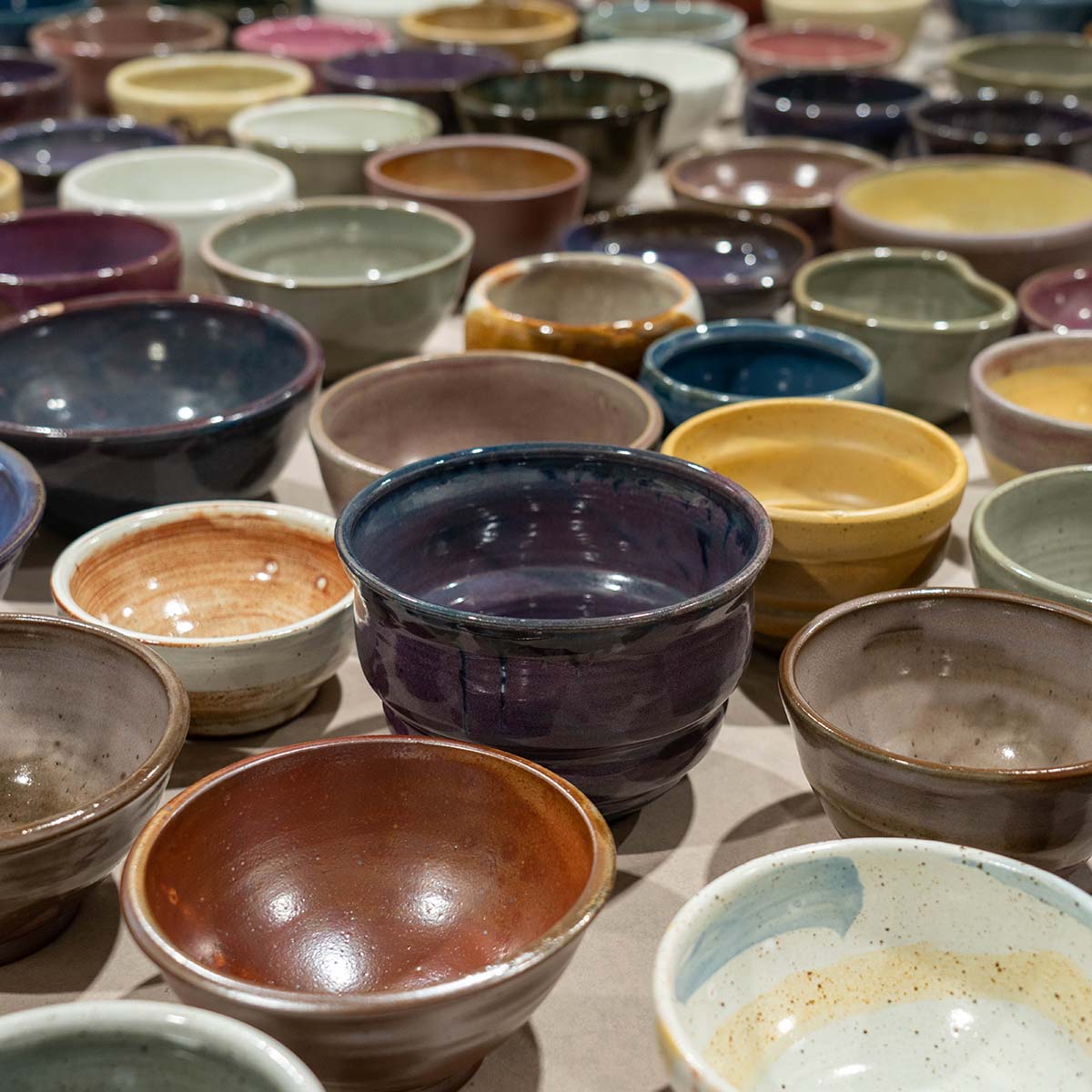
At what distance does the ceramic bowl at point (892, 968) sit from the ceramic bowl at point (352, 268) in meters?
1.33

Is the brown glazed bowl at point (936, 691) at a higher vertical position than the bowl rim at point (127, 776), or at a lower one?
lower

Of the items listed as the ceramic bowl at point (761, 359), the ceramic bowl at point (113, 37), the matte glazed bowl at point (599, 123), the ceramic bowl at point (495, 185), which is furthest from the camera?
the ceramic bowl at point (113, 37)

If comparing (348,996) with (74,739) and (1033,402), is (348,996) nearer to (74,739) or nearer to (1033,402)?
(74,739)

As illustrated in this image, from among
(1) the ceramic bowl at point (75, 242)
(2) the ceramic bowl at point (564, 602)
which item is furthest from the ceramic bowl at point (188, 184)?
(2) the ceramic bowl at point (564, 602)

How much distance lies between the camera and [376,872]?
4.09 ft

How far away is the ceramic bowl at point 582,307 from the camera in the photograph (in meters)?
Result: 2.01

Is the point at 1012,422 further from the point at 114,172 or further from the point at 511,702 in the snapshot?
the point at 114,172

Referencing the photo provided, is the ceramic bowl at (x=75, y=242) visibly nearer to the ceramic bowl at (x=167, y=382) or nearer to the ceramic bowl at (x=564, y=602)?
the ceramic bowl at (x=167, y=382)

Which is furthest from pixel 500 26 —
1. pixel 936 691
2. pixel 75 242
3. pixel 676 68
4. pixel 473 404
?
pixel 936 691

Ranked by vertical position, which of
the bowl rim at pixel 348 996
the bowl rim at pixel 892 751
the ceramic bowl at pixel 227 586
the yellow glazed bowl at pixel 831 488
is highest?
the bowl rim at pixel 892 751

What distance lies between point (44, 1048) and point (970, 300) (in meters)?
1.83

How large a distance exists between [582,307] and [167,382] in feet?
2.01

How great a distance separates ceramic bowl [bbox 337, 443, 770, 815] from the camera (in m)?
1.25

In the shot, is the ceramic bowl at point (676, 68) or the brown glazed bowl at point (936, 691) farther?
the ceramic bowl at point (676, 68)
